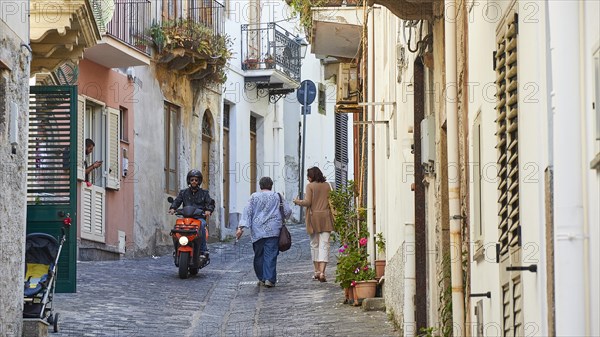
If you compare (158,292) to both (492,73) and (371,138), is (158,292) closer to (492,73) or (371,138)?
(371,138)

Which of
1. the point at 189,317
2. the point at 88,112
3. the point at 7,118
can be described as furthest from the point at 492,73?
the point at 88,112

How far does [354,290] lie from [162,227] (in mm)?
11971

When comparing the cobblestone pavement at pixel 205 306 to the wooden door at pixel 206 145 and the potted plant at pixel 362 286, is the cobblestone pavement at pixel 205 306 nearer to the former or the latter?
the potted plant at pixel 362 286

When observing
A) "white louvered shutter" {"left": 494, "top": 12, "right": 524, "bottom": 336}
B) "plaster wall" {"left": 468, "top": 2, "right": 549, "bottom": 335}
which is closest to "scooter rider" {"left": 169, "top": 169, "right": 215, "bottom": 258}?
"plaster wall" {"left": 468, "top": 2, "right": 549, "bottom": 335}

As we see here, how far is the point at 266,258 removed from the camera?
18609 millimetres

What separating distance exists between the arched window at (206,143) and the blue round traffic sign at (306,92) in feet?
26.4

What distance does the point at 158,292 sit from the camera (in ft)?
58.4

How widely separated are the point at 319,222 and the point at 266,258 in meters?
1.10

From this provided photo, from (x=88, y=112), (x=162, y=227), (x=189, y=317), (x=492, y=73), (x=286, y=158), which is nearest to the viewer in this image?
(x=492, y=73)

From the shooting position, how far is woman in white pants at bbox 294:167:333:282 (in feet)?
63.2

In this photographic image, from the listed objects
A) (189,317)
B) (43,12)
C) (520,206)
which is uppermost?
(43,12)

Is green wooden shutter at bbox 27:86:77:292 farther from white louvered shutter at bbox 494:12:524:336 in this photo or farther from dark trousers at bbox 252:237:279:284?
white louvered shutter at bbox 494:12:524:336

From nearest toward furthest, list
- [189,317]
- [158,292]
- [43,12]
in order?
1. [189,317]
2. [43,12]
3. [158,292]

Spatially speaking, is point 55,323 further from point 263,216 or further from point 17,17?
point 263,216
